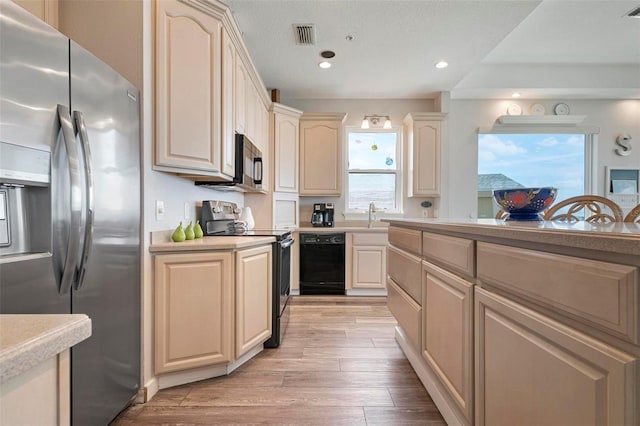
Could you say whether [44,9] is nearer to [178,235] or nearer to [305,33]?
[178,235]

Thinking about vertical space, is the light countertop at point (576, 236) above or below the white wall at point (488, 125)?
below

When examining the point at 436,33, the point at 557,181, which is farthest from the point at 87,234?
the point at 557,181

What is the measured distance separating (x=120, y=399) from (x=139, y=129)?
1418 mm

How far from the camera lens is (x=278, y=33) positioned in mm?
2961

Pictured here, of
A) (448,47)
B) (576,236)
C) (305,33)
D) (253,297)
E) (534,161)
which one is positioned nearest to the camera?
(576,236)

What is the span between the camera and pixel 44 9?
1700 mm

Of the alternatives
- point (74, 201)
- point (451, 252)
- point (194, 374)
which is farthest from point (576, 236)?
point (194, 374)

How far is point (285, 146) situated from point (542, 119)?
367cm

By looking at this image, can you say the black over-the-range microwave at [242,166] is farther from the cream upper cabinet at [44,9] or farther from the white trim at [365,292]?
the white trim at [365,292]

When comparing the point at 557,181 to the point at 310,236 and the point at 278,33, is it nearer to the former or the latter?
the point at 310,236

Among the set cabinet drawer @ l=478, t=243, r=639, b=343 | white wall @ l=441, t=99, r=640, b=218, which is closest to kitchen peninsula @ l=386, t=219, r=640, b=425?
cabinet drawer @ l=478, t=243, r=639, b=343

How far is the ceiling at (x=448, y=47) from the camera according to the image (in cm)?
264

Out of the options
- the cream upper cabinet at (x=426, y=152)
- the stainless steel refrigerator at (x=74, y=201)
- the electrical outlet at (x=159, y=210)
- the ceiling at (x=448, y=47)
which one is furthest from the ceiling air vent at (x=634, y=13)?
the electrical outlet at (x=159, y=210)

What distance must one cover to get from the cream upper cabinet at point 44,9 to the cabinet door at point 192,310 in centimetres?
143
